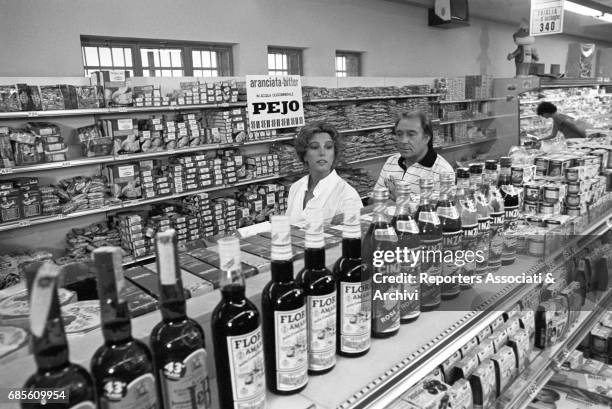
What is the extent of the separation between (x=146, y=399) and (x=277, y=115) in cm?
478

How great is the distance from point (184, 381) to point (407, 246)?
0.66m

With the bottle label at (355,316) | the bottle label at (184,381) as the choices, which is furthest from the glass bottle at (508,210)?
the bottle label at (184,381)

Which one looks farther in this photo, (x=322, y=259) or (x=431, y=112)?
(x=431, y=112)

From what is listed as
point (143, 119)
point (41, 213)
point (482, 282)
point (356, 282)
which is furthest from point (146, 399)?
point (143, 119)

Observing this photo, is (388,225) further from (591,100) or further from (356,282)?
(591,100)

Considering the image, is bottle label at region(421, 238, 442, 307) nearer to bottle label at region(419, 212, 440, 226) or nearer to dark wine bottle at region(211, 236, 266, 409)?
bottle label at region(419, 212, 440, 226)

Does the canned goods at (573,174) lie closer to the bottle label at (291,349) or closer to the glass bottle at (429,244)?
the glass bottle at (429,244)

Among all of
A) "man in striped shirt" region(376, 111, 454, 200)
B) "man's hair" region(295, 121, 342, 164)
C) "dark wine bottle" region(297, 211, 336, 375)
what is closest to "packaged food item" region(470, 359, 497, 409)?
"dark wine bottle" region(297, 211, 336, 375)

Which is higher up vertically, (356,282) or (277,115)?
(277,115)

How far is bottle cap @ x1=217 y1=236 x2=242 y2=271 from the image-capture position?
751 mm

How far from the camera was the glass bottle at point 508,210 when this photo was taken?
5.67ft

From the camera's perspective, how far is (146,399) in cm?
70

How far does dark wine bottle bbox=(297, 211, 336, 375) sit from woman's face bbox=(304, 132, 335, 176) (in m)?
2.11

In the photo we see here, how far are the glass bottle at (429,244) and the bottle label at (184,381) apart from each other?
0.72m
